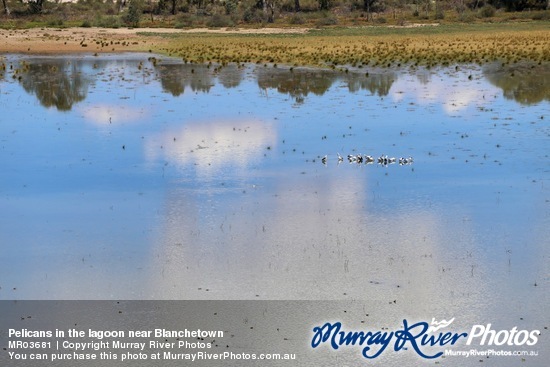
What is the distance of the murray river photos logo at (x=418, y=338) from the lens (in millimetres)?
11961

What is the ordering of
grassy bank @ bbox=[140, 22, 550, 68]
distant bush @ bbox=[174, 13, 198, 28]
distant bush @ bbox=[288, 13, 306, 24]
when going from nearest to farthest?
1. grassy bank @ bbox=[140, 22, 550, 68]
2. distant bush @ bbox=[174, 13, 198, 28]
3. distant bush @ bbox=[288, 13, 306, 24]

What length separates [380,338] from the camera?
12.2 meters

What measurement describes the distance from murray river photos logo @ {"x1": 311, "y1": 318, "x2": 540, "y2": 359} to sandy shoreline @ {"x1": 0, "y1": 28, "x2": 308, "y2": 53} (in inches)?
2161

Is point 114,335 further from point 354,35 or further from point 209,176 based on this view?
point 354,35

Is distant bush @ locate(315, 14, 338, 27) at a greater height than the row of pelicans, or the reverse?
distant bush @ locate(315, 14, 338, 27)

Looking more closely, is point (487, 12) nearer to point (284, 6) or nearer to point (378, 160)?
point (284, 6)

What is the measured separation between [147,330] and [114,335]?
1.51 ft

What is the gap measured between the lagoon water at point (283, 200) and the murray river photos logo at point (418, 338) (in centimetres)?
60

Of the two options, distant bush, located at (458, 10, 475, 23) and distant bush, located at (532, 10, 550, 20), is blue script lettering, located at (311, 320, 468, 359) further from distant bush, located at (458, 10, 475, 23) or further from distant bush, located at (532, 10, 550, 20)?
distant bush, located at (458, 10, 475, 23)

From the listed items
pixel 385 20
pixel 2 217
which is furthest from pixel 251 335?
pixel 385 20

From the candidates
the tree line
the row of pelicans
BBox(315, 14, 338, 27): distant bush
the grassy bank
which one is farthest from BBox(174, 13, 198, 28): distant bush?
the row of pelicans

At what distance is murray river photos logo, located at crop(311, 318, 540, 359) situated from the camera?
1196 centimetres

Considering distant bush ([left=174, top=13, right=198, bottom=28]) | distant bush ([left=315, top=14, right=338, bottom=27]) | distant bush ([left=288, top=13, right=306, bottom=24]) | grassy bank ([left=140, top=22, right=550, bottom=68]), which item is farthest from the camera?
distant bush ([left=288, top=13, right=306, bottom=24])

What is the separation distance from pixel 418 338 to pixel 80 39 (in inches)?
2692
